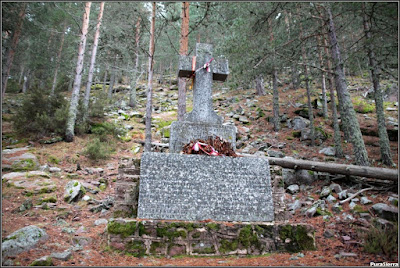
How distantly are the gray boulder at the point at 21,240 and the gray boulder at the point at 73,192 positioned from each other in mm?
2079

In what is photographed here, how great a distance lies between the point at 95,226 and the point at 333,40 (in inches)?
346

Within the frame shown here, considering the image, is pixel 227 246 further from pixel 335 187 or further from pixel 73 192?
pixel 335 187

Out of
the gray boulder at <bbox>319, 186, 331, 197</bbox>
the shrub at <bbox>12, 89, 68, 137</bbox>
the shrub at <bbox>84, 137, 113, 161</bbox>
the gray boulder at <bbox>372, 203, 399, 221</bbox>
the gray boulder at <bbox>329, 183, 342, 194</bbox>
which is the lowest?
the gray boulder at <bbox>372, 203, 399, 221</bbox>

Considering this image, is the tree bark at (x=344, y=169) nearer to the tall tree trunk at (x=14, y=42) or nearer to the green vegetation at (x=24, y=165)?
the green vegetation at (x=24, y=165)

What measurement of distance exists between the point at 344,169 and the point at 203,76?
4.55 meters

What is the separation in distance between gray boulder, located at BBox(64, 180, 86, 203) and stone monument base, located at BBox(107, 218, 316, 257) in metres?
2.97

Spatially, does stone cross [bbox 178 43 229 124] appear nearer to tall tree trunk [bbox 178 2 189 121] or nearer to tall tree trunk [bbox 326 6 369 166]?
tall tree trunk [bbox 178 2 189 121]

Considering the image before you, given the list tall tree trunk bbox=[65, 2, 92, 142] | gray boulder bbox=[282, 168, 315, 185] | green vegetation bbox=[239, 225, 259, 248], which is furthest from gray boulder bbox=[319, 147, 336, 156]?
tall tree trunk bbox=[65, 2, 92, 142]

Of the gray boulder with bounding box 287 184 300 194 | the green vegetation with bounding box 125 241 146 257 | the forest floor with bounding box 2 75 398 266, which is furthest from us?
the gray boulder with bounding box 287 184 300 194

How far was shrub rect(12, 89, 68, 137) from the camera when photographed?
9.86m

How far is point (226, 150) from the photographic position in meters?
4.66

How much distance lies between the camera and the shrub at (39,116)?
986 cm

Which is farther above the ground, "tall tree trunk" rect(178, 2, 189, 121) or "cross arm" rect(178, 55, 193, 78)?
"tall tree trunk" rect(178, 2, 189, 121)

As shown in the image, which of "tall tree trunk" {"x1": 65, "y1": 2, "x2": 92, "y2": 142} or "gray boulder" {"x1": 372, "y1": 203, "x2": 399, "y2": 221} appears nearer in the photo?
"gray boulder" {"x1": 372, "y1": 203, "x2": 399, "y2": 221}
